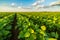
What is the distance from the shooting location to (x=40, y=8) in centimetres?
1219

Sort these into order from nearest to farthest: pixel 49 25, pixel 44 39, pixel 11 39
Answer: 1. pixel 44 39
2. pixel 11 39
3. pixel 49 25

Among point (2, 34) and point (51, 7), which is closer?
point (2, 34)

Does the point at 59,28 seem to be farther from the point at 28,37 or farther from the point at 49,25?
the point at 28,37

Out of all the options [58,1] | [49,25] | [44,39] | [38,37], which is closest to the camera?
[44,39]

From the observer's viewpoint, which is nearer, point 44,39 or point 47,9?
point 44,39

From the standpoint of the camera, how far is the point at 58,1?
11.6m

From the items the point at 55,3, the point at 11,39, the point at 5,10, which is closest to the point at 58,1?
the point at 55,3

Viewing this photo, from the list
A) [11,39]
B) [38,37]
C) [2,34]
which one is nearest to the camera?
[38,37]

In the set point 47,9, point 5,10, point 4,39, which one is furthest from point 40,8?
point 4,39

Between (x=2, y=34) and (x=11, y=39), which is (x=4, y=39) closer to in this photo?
(x=2, y=34)

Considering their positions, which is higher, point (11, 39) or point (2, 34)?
point (2, 34)

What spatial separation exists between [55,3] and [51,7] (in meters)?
0.75

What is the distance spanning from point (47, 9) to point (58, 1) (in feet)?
3.28

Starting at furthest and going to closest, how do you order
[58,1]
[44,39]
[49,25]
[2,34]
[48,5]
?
1. [48,5]
2. [58,1]
3. [49,25]
4. [2,34]
5. [44,39]
